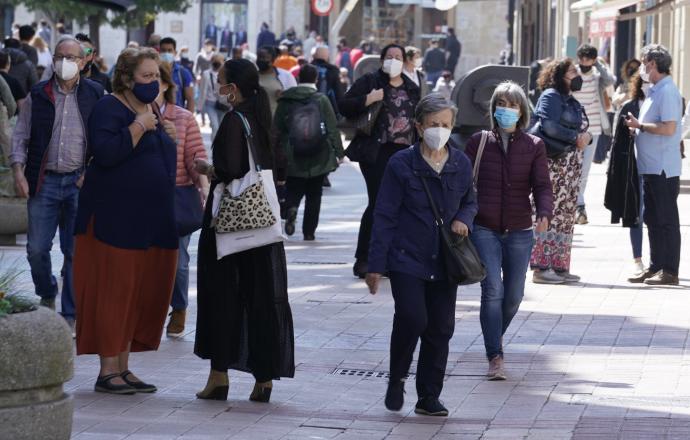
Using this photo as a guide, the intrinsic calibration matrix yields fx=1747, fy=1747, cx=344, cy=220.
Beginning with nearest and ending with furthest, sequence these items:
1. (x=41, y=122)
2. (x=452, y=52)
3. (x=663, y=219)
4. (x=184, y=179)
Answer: (x=41, y=122) < (x=184, y=179) < (x=663, y=219) < (x=452, y=52)

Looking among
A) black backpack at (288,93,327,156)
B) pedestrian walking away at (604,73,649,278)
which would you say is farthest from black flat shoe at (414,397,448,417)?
black backpack at (288,93,327,156)

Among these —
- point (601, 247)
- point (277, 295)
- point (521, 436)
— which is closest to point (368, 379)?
point (277, 295)

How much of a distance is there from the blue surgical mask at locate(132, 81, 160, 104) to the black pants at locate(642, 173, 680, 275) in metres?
5.69

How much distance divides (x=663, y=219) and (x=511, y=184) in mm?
4288

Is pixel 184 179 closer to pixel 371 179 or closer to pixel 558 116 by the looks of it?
pixel 371 179

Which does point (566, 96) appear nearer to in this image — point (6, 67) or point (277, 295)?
point (277, 295)

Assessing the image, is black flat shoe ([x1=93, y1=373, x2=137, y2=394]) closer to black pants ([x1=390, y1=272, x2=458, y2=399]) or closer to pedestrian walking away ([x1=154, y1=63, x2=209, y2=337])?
black pants ([x1=390, y1=272, x2=458, y2=399])

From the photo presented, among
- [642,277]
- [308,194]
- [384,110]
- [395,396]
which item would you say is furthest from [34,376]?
[308,194]

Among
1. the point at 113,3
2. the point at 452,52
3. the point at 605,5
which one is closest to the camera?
the point at 113,3

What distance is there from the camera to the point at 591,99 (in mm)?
18219

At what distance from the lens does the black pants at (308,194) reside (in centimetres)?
1661

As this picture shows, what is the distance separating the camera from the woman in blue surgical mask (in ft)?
31.1

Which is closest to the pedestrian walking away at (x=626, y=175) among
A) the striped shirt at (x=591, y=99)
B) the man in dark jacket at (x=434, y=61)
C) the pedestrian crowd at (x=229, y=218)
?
the pedestrian crowd at (x=229, y=218)

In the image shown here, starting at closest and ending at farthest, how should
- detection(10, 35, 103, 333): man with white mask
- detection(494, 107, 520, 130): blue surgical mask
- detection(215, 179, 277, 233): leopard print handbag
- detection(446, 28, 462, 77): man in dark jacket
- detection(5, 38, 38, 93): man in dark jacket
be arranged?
1. detection(215, 179, 277, 233): leopard print handbag
2. detection(494, 107, 520, 130): blue surgical mask
3. detection(10, 35, 103, 333): man with white mask
4. detection(5, 38, 38, 93): man in dark jacket
5. detection(446, 28, 462, 77): man in dark jacket
